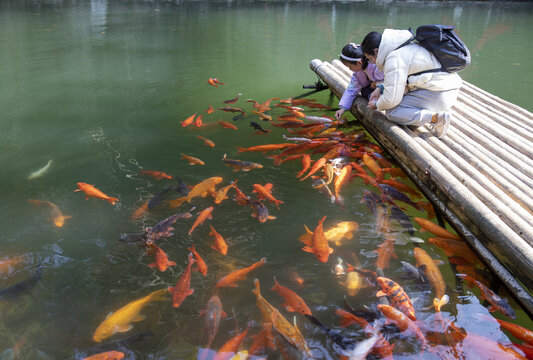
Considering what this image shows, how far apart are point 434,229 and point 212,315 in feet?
8.00

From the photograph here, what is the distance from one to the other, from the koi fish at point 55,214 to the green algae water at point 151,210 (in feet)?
0.16

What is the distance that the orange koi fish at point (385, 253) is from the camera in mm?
3516

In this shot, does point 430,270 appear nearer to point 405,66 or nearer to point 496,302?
point 496,302

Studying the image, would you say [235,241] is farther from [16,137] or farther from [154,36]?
[154,36]

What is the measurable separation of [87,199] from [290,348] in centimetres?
313

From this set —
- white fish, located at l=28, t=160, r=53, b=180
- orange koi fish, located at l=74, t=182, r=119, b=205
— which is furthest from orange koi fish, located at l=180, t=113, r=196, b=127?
orange koi fish, located at l=74, t=182, r=119, b=205

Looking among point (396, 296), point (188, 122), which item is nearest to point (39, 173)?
point (188, 122)

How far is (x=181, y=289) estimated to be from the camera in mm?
3242

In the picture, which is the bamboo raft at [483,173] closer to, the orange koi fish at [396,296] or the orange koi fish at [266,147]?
the orange koi fish at [396,296]

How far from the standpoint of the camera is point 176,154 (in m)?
5.57

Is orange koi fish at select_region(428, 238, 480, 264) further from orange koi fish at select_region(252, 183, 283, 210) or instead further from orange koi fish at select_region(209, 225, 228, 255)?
orange koi fish at select_region(209, 225, 228, 255)

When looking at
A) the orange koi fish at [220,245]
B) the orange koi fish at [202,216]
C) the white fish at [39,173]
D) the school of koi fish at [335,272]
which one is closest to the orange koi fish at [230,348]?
the school of koi fish at [335,272]

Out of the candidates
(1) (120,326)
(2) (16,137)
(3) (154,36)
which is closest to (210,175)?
(1) (120,326)

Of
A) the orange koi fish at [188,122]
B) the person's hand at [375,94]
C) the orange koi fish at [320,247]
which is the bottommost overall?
the orange koi fish at [320,247]
